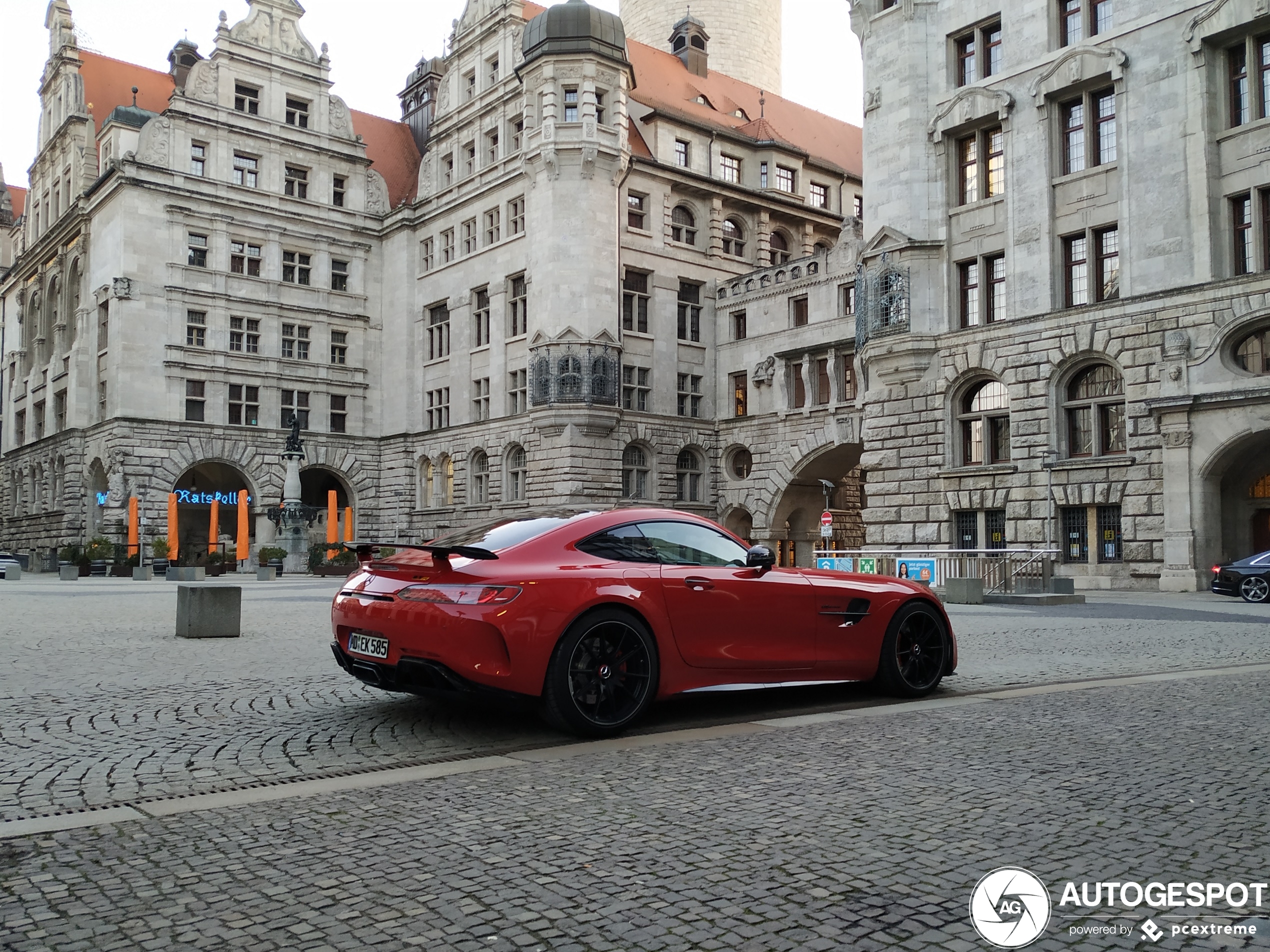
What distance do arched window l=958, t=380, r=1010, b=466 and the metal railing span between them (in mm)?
6464

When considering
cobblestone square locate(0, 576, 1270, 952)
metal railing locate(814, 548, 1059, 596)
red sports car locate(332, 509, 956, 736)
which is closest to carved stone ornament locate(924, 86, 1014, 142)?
metal railing locate(814, 548, 1059, 596)

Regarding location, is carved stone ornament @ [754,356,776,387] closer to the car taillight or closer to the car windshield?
the car windshield

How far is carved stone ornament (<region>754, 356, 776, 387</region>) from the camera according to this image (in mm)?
43125

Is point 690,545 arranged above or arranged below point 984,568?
above

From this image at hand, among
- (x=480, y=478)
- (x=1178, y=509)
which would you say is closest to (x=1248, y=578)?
(x=1178, y=509)

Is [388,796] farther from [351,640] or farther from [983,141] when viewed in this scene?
[983,141]

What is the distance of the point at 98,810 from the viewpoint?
14.9 feet

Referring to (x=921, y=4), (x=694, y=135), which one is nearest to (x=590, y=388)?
(x=694, y=135)

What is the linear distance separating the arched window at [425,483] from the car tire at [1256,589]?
1365 inches

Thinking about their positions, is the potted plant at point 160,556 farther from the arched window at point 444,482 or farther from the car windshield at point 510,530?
the car windshield at point 510,530

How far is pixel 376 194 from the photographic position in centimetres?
5238

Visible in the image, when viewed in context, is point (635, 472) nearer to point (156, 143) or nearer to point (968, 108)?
point (968, 108)

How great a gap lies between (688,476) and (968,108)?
18964mm

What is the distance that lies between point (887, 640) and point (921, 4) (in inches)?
1169
